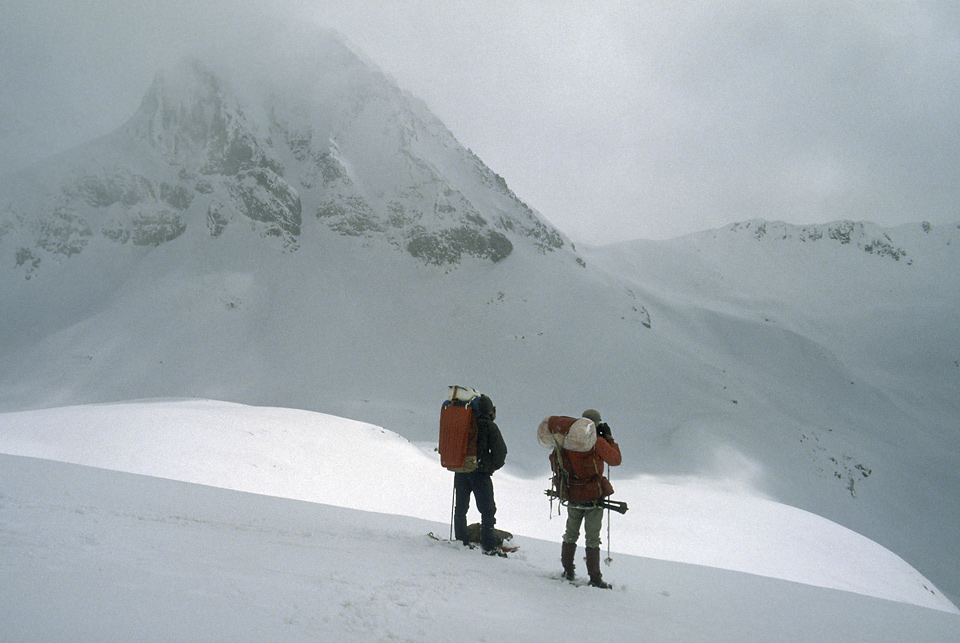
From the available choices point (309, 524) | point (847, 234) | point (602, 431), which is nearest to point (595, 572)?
point (602, 431)

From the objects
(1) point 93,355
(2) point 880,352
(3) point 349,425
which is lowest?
(3) point 349,425

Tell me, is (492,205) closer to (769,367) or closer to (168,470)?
(769,367)

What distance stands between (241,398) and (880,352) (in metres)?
100

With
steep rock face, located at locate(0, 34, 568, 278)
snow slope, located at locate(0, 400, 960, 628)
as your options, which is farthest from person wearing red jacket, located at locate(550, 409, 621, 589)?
steep rock face, located at locate(0, 34, 568, 278)

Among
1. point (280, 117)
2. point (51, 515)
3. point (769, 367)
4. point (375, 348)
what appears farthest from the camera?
point (280, 117)

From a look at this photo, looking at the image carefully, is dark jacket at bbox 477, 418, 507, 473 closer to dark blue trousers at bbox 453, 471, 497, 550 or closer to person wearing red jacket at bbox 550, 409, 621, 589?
dark blue trousers at bbox 453, 471, 497, 550

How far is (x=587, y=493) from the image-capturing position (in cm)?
620

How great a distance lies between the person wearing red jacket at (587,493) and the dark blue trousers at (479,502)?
4.29ft

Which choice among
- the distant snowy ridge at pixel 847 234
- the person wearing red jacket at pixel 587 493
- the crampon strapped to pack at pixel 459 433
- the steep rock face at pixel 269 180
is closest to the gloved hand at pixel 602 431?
the person wearing red jacket at pixel 587 493

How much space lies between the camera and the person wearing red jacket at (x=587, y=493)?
617 centimetres

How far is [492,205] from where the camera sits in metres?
68.4

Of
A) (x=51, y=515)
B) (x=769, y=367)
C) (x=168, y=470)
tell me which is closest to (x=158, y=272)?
(x=168, y=470)

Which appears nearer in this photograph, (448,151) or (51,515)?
(51,515)

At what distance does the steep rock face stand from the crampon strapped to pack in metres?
54.2
